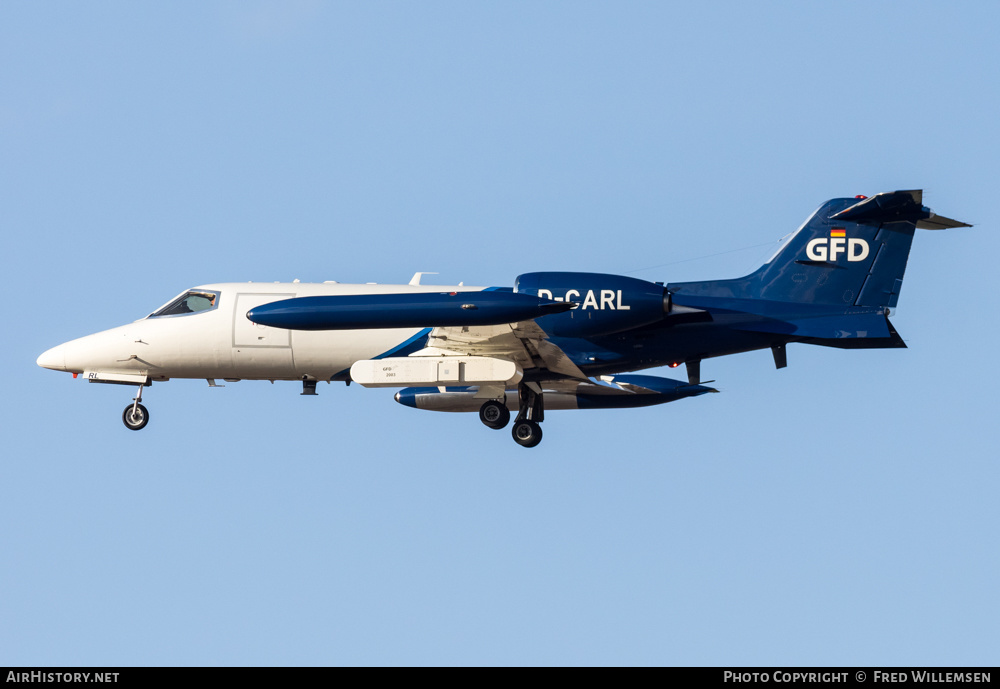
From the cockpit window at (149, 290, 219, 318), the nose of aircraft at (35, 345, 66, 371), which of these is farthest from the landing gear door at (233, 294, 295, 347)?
the nose of aircraft at (35, 345, 66, 371)

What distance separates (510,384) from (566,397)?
2660mm

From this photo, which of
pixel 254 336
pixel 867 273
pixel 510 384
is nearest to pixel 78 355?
pixel 254 336

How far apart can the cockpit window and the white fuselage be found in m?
0.07

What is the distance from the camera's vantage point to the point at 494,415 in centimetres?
2325

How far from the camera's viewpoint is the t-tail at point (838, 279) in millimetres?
22562

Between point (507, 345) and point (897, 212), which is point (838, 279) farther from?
point (507, 345)

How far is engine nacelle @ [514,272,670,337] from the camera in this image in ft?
69.3

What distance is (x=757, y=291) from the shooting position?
76.8 ft

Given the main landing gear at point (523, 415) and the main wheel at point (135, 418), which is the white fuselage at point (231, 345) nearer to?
the main wheel at point (135, 418)

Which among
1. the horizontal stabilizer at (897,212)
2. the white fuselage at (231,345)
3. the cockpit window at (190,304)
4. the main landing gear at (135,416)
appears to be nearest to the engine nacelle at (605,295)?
the white fuselage at (231,345)

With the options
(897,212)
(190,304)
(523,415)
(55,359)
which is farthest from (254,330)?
(897,212)

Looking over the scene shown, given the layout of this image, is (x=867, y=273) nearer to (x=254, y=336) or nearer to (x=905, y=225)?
(x=905, y=225)

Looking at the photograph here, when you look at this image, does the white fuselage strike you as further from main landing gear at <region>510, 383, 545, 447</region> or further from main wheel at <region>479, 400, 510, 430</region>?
main landing gear at <region>510, 383, 545, 447</region>

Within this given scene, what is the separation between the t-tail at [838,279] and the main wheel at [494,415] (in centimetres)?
371
